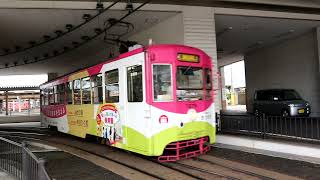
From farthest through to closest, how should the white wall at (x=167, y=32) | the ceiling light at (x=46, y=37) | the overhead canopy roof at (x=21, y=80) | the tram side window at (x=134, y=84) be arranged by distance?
the overhead canopy roof at (x=21, y=80)
the ceiling light at (x=46, y=37)
the white wall at (x=167, y=32)
the tram side window at (x=134, y=84)

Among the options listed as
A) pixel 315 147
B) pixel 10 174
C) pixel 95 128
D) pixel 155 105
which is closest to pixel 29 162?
pixel 10 174

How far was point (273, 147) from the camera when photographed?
10.1 metres

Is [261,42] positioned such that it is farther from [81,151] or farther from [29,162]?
[29,162]

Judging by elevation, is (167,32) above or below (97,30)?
below

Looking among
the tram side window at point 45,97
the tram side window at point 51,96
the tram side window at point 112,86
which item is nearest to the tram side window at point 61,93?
the tram side window at point 51,96

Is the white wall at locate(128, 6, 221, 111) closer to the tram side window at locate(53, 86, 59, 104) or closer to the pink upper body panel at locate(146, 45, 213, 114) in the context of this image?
the tram side window at locate(53, 86, 59, 104)

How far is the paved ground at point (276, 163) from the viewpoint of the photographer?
25.7ft

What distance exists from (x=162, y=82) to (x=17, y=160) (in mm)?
3814

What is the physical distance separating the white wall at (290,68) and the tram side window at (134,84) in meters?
15.3

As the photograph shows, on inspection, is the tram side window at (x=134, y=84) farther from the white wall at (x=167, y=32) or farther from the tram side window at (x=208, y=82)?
the white wall at (x=167, y=32)

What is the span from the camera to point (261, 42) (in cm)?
Result: 2552

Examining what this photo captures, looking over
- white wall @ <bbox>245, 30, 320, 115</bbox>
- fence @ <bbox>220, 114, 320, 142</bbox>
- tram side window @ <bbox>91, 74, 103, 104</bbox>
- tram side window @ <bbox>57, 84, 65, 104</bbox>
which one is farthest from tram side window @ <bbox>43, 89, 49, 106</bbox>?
white wall @ <bbox>245, 30, 320, 115</bbox>

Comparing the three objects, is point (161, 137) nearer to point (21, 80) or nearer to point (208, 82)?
point (208, 82)

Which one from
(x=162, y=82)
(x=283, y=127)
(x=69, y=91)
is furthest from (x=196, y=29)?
(x=162, y=82)
